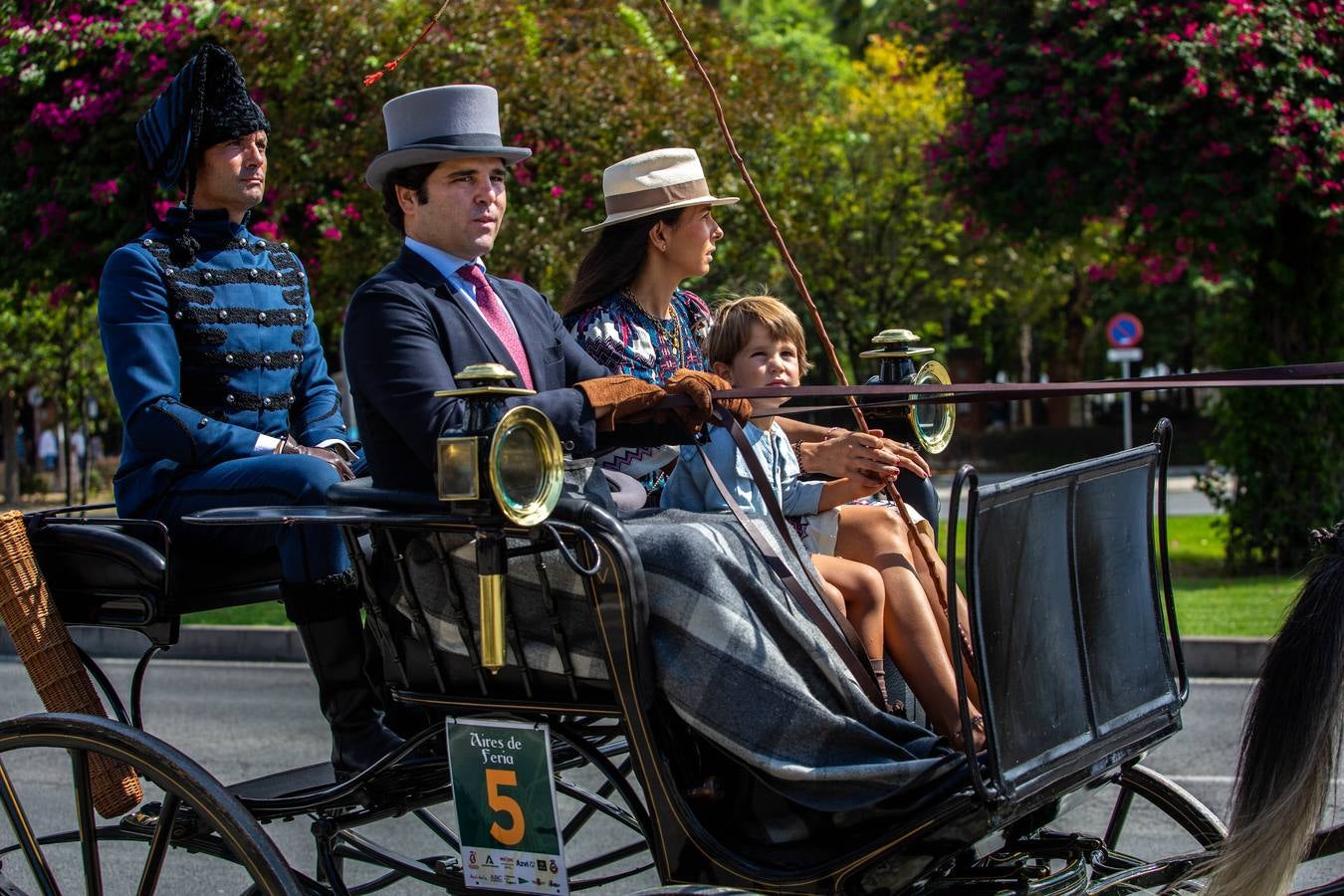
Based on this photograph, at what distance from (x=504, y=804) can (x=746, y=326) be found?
1511 millimetres

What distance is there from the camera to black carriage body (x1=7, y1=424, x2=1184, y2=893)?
262cm

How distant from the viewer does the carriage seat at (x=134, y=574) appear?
3346mm

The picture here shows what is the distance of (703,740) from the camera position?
2865 mm

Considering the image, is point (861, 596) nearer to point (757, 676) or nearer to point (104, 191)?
point (757, 676)

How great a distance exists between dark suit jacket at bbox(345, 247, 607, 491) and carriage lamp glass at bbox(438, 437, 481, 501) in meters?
0.23

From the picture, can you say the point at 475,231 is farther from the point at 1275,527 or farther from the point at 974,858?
the point at 1275,527

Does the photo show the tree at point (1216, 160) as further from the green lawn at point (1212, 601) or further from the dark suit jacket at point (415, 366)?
the dark suit jacket at point (415, 366)

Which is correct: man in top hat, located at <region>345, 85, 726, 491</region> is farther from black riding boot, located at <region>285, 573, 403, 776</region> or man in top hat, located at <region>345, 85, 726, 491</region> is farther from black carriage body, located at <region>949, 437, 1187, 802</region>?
black carriage body, located at <region>949, 437, 1187, 802</region>

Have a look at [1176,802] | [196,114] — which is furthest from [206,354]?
[1176,802]

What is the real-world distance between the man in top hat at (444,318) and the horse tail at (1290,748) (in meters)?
1.19

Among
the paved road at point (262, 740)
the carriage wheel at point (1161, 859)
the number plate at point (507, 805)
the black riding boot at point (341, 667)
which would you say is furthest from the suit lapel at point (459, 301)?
the paved road at point (262, 740)

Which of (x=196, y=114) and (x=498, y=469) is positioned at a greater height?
(x=196, y=114)

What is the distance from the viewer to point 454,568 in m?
2.96

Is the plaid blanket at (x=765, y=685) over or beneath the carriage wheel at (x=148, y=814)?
over
